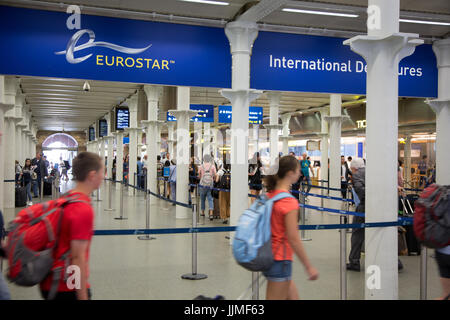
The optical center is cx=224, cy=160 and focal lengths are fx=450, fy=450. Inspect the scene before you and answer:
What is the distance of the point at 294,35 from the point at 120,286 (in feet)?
18.7

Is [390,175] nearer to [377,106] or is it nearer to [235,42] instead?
[377,106]

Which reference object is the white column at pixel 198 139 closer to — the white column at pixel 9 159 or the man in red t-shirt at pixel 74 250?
the white column at pixel 9 159

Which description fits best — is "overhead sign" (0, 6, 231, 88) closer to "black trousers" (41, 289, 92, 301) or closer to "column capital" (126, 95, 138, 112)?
"black trousers" (41, 289, 92, 301)

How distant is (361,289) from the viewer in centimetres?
596

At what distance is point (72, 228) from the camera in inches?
101

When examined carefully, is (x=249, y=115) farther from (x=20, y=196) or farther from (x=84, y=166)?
(x=84, y=166)

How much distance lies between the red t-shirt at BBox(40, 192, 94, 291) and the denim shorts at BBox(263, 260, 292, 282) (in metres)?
1.37

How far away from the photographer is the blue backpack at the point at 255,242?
315 centimetres

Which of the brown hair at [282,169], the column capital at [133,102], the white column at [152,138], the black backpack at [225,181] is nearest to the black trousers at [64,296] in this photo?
the brown hair at [282,169]

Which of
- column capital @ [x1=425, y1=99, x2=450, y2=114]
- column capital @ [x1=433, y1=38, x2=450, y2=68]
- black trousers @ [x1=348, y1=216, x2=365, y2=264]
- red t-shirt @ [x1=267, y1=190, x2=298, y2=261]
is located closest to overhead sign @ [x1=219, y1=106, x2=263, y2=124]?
column capital @ [x1=433, y1=38, x2=450, y2=68]

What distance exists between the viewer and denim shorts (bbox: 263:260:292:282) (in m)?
3.31

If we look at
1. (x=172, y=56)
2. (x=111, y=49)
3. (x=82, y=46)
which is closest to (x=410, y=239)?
(x=172, y=56)

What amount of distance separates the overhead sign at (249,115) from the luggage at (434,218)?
15.1m
